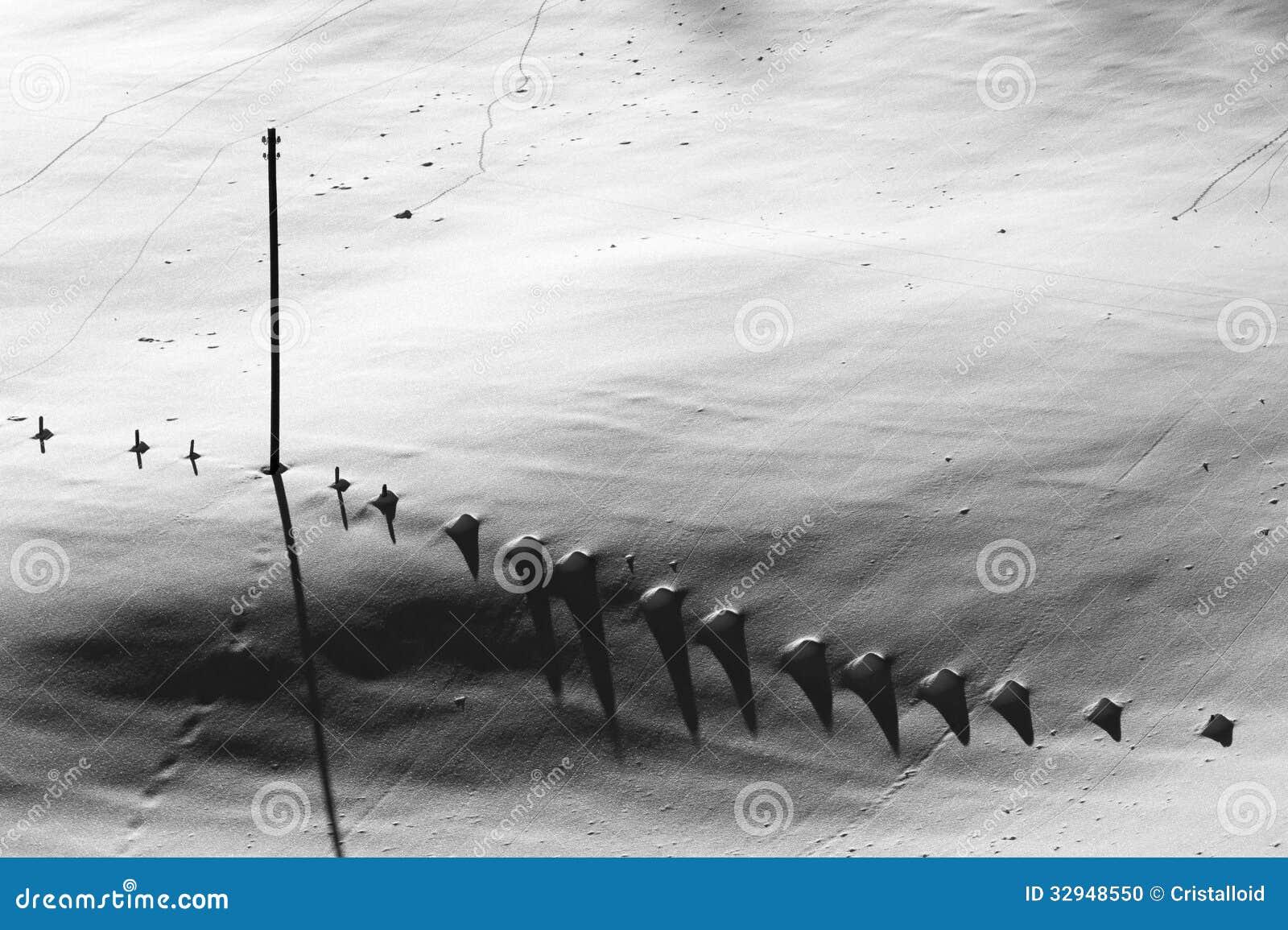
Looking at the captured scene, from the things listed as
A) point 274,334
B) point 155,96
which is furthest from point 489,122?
point 274,334

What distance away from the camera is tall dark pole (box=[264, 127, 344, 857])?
5566mm

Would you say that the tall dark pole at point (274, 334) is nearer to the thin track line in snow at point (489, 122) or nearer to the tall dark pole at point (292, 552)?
the tall dark pole at point (292, 552)

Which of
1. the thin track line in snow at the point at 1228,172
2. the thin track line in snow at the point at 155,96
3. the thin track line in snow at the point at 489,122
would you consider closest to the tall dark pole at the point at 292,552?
the thin track line in snow at the point at 489,122

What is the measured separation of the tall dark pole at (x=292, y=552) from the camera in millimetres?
5566

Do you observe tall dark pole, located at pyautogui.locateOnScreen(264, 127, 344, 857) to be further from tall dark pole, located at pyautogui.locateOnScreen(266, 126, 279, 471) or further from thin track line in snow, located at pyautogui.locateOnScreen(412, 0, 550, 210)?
thin track line in snow, located at pyautogui.locateOnScreen(412, 0, 550, 210)

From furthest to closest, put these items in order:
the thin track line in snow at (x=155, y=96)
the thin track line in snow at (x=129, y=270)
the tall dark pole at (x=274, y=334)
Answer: the thin track line in snow at (x=155, y=96)
the thin track line in snow at (x=129, y=270)
the tall dark pole at (x=274, y=334)

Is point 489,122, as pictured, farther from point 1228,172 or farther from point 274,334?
point 1228,172

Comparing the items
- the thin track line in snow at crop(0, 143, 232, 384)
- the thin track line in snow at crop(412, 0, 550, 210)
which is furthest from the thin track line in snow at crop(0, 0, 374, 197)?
the thin track line in snow at crop(412, 0, 550, 210)

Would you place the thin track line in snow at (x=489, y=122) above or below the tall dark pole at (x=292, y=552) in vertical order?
above

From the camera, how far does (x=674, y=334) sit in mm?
8102

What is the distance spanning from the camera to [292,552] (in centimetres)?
638

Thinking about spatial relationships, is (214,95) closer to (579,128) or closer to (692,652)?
(579,128)

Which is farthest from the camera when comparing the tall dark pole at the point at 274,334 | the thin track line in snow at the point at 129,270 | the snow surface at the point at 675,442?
the thin track line in snow at the point at 129,270

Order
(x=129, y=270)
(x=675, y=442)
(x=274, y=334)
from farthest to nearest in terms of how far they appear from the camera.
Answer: (x=129, y=270) → (x=675, y=442) → (x=274, y=334)
